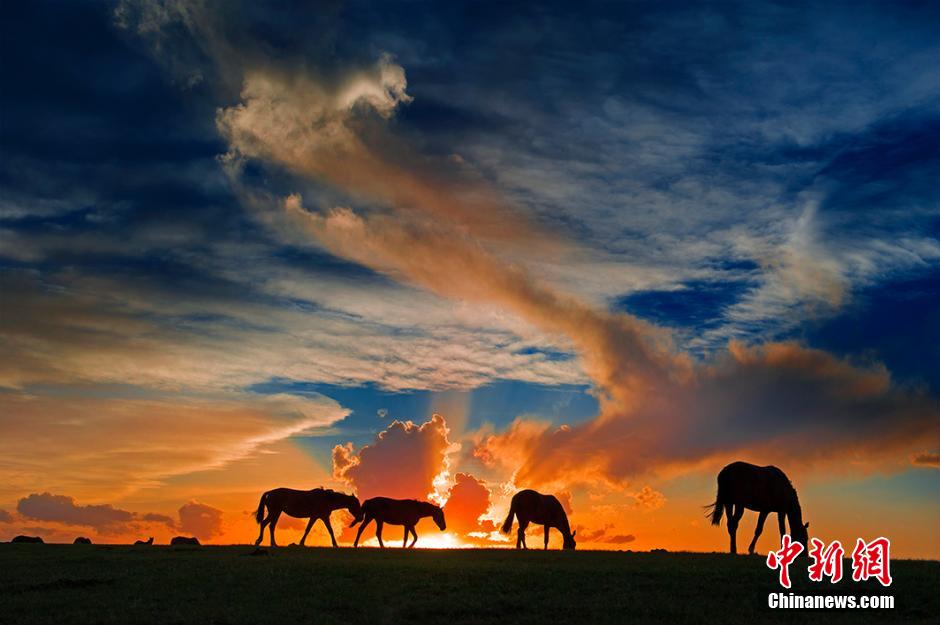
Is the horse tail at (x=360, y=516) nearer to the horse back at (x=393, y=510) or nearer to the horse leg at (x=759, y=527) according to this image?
the horse back at (x=393, y=510)

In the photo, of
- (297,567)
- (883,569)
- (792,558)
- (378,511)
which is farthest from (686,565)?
(378,511)

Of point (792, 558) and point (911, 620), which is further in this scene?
point (792, 558)

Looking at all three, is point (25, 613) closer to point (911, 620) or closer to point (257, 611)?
point (257, 611)

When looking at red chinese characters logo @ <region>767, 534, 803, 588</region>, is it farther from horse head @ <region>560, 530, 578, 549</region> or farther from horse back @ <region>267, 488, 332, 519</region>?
horse back @ <region>267, 488, 332, 519</region>

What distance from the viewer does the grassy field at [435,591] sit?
20.9 m

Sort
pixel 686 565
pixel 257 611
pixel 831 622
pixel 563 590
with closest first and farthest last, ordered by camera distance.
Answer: pixel 831 622
pixel 257 611
pixel 563 590
pixel 686 565

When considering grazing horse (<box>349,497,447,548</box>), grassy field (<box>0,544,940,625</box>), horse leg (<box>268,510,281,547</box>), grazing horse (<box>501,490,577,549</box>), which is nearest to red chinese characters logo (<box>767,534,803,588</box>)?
grassy field (<box>0,544,940,625</box>)

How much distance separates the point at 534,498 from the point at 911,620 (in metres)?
25.2

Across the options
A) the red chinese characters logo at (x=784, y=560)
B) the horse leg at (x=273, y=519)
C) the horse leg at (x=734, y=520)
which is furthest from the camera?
the horse leg at (x=273, y=519)

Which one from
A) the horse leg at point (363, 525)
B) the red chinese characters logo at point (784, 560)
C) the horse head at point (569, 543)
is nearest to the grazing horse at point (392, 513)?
the horse leg at point (363, 525)

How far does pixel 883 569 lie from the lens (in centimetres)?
2483

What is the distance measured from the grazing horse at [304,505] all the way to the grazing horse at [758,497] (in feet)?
65.8

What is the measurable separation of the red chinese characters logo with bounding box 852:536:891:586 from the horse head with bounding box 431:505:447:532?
27766mm

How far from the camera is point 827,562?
81.4 feet
